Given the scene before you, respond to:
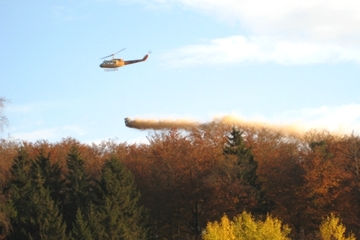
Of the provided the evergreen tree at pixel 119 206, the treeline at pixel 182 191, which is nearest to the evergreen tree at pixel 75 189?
the treeline at pixel 182 191

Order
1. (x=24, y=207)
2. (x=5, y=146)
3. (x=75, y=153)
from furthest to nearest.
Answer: (x=5, y=146) < (x=75, y=153) < (x=24, y=207)

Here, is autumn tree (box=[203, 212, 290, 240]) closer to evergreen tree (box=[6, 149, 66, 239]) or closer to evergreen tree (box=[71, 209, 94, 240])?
evergreen tree (box=[71, 209, 94, 240])

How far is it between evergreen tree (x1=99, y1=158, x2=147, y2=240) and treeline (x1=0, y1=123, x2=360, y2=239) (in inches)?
3.1

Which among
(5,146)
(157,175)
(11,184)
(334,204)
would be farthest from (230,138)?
(5,146)

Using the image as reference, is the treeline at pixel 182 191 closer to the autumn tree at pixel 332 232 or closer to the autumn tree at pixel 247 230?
the autumn tree at pixel 332 232

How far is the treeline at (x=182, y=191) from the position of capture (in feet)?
171

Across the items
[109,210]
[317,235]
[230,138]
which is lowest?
[317,235]

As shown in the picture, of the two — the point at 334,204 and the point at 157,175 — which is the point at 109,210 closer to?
the point at 157,175

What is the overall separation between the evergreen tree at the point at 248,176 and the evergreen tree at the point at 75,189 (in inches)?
494

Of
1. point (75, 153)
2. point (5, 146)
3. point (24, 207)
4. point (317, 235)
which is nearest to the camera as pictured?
point (317, 235)

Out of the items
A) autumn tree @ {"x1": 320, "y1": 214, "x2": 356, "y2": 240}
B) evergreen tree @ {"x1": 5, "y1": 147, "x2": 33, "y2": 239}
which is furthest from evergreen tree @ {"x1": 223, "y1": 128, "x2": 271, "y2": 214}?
evergreen tree @ {"x1": 5, "y1": 147, "x2": 33, "y2": 239}

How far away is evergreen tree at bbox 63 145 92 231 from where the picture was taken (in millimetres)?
56812

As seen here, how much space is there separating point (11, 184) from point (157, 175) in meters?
13.4

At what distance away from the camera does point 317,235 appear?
1930 inches
